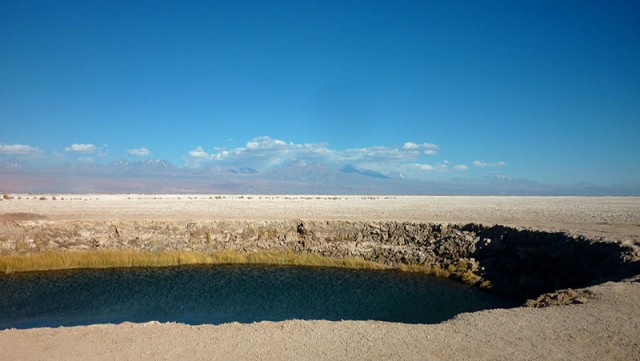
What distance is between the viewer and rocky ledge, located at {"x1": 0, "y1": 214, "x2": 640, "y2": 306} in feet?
68.9

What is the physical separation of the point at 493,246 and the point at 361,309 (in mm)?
12917

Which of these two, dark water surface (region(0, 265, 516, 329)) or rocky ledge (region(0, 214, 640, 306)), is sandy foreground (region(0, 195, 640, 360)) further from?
rocky ledge (region(0, 214, 640, 306))

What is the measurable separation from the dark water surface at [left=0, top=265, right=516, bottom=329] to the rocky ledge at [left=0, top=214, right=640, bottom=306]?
2472mm

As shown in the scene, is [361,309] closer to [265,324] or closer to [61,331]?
[265,324]

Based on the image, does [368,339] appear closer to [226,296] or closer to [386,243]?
[226,296]

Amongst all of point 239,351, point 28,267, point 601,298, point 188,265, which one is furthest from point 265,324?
point 28,267

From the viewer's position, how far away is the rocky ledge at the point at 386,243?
21000 mm

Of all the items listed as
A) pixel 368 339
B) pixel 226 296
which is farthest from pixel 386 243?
pixel 368 339

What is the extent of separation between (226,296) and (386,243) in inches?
533

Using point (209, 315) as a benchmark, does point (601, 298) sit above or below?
above

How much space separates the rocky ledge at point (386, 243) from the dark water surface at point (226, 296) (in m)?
2.47

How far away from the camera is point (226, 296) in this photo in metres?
19.0

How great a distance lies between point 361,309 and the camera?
671 inches

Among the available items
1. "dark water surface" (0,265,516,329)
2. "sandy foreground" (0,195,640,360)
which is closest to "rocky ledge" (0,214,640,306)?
"dark water surface" (0,265,516,329)
